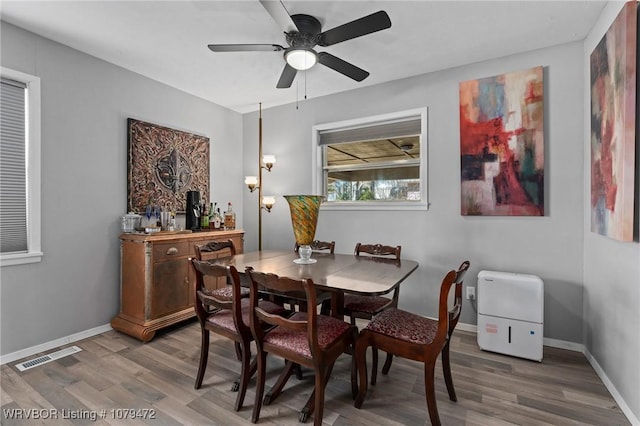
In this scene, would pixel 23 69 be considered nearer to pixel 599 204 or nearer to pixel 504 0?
pixel 504 0

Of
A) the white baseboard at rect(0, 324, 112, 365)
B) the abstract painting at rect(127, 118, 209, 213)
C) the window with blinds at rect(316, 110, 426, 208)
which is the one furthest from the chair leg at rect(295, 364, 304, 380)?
the abstract painting at rect(127, 118, 209, 213)

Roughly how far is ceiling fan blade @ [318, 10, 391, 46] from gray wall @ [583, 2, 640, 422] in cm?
152

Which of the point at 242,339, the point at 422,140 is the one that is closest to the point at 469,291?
the point at 422,140

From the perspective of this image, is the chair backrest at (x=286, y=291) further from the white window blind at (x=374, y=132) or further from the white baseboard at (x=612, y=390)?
the white window blind at (x=374, y=132)

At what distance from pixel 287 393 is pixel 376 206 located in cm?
214

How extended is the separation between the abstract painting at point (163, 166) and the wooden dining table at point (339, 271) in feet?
4.74

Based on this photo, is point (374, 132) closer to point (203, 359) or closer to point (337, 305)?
point (337, 305)

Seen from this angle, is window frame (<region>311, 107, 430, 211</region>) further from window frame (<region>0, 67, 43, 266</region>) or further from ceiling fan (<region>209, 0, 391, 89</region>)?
window frame (<region>0, 67, 43, 266</region>)

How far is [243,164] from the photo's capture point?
15.1 feet

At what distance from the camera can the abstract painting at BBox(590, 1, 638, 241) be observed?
1721mm

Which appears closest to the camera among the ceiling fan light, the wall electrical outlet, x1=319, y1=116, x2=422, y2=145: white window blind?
the ceiling fan light

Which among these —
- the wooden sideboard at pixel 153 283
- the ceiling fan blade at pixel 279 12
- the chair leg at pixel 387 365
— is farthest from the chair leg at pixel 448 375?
the ceiling fan blade at pixel 279 12

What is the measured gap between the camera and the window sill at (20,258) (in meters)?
2.34

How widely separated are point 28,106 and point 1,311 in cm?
166
